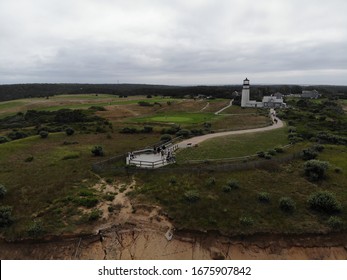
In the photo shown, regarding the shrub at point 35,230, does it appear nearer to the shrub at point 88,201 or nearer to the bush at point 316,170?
the shrub at point 88,201

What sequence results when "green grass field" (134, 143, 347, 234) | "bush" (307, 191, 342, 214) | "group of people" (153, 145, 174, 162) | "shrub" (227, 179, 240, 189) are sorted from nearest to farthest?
"green grass field" (134, 143, 347, 234) → "bush" (307, 191, 342, 214) → "shrub" (227, 179, 240, 189) → "group of people" (153, 145, 174, 162)

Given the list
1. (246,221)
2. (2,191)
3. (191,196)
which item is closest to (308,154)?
(246,221)

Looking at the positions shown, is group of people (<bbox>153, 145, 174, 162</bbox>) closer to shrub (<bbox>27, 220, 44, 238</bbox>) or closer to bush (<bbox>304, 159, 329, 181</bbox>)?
bush (<bbox>304, 159, 329, 181</bbox>)

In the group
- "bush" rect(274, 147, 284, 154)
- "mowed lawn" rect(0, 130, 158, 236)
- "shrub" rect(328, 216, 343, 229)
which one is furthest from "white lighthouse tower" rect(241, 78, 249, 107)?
"shrub" rect(328, 216, 343, 229)

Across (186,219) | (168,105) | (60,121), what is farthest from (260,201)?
(168,105)

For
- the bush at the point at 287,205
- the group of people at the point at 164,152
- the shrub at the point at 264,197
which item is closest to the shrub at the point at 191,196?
the shrub at the point at 264,197

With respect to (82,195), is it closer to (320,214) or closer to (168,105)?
(320,214)

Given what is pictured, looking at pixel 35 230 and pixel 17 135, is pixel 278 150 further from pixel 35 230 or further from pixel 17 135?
pixel 17 135
